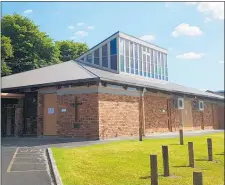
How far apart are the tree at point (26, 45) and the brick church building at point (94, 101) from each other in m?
10.2

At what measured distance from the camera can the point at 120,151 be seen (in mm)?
11930

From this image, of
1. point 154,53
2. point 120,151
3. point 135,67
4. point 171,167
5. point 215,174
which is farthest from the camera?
point 154,53

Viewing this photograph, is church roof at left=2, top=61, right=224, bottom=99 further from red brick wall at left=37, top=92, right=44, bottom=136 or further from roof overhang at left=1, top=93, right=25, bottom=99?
red brick wall at left=37, top=92, right=44, bottom=136

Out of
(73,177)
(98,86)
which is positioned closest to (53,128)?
(98,86)

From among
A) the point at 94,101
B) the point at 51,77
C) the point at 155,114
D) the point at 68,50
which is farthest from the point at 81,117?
the point at 68,50

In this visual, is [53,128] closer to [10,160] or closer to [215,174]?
[10,160]

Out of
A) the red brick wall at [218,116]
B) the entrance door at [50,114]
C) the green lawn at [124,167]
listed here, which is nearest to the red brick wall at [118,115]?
the entrance door at [50,114]

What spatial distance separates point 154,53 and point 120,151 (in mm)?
19954

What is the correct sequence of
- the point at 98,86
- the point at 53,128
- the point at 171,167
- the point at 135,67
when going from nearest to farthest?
the point at 171,167
the point at 98,86
the point at 53,128
the point at 135,67

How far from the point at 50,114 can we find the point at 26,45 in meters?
18.0

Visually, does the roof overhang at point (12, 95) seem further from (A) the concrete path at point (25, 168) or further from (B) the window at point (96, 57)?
(B) the window at point (96, 57)

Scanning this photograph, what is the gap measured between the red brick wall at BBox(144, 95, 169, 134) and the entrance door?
6.89 meters

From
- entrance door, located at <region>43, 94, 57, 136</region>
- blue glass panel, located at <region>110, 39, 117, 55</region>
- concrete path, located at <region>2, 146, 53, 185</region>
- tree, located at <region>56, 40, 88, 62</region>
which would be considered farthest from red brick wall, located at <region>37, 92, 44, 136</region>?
tree, located at <region>56, 40, 88, 62</region>

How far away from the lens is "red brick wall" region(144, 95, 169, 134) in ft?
72.2
